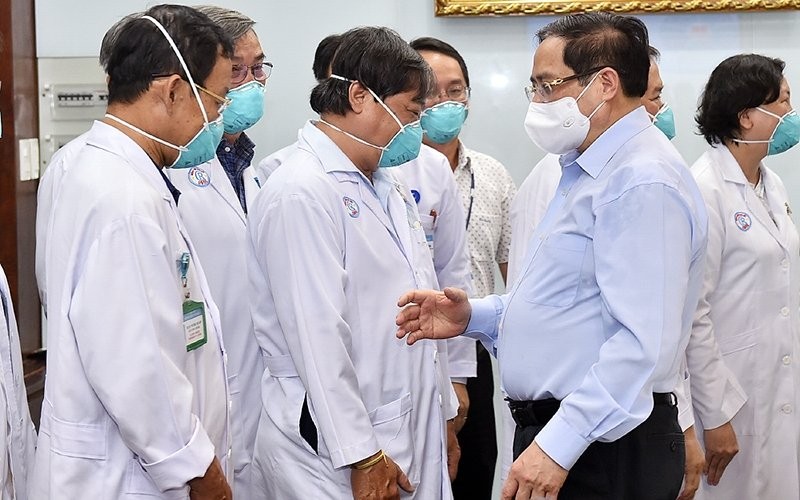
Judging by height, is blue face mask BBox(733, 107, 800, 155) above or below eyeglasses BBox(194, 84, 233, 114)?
below

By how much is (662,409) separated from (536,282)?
0.31m

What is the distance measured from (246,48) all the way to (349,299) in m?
0.92

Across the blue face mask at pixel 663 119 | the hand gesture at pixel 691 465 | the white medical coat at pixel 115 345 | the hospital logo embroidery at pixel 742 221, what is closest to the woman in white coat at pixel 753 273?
the hospital logo embroidery at pixel 742 221

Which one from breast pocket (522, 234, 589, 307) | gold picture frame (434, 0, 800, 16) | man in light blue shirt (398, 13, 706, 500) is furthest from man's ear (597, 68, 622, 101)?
gold picture frame (434, 0, 800, 16)

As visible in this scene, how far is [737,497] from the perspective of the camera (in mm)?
2836

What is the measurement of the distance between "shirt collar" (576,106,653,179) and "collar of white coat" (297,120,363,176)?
0.53 m

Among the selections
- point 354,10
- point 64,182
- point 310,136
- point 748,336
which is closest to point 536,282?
point 310,136

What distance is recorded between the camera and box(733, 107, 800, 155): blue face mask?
2.89m

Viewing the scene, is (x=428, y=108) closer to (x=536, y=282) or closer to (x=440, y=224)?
(x=440, y=224)

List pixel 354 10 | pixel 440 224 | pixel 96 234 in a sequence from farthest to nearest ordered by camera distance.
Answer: pixel 354 10 < pixel 440 224 < pixel 96 234

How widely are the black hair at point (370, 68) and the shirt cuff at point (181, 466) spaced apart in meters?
0.85

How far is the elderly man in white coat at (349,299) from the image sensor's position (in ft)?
6.54

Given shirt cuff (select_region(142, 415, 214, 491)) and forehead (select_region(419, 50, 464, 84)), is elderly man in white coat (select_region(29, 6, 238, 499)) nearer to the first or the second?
shirt cuff (select_region(142, 415, 214, 491))

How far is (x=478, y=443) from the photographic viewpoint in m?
3.13
